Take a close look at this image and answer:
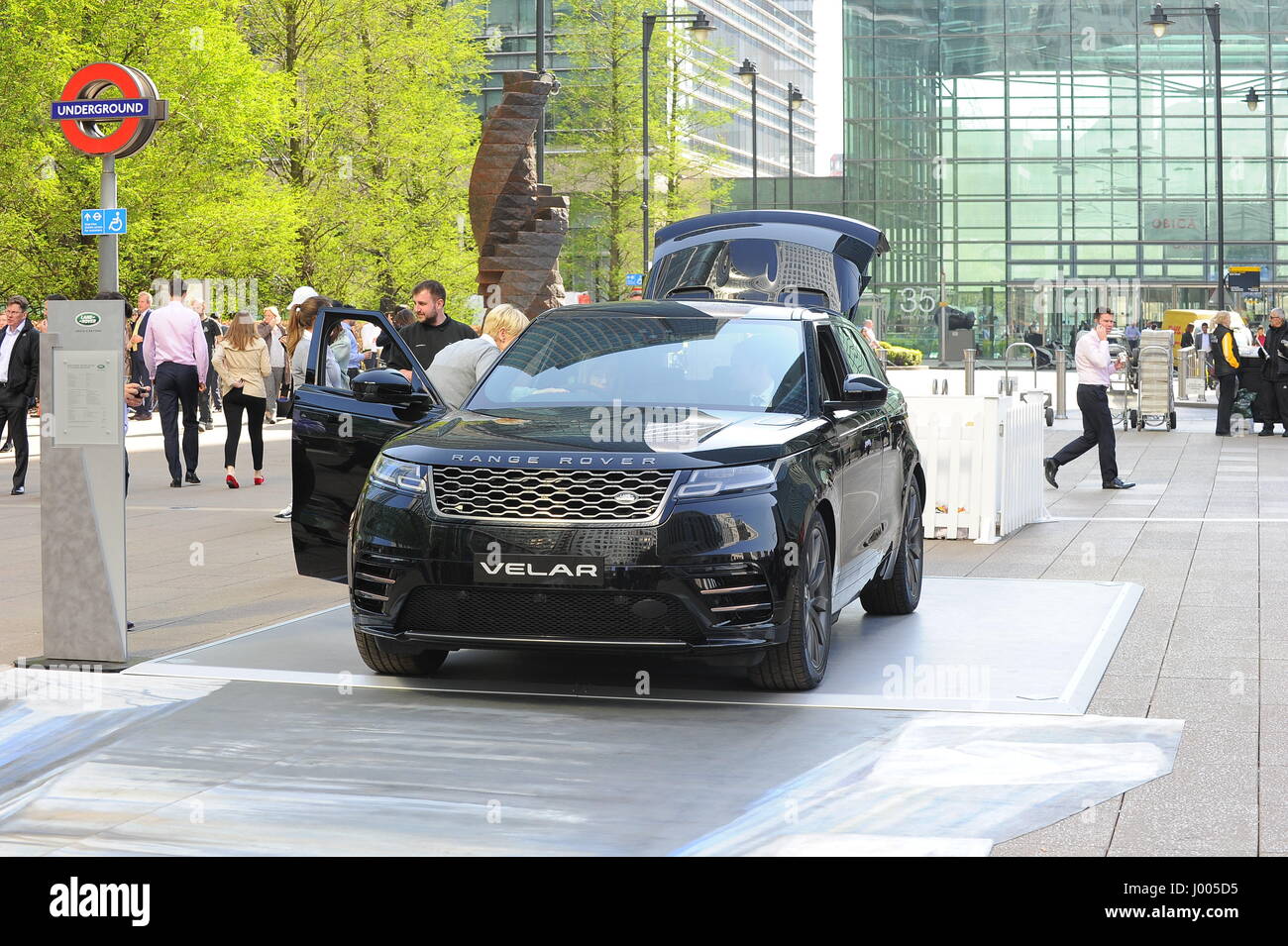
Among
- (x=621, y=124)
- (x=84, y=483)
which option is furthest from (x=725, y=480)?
(x=621, y=124)

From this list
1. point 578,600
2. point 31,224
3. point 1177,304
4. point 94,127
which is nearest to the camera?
point 578,600

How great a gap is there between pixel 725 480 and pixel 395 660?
1734 mm

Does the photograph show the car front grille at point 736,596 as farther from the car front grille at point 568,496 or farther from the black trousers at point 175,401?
the black trousers at point 175,401

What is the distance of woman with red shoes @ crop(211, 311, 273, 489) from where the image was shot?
1817cm

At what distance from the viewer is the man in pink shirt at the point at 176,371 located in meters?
18.5

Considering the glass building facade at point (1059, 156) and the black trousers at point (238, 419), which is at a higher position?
the glass building facade at point (1059, 156)

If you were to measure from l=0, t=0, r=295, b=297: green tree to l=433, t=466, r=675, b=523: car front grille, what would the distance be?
20.6 metres

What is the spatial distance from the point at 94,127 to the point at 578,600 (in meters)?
8.31

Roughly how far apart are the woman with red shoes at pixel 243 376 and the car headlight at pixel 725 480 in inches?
459

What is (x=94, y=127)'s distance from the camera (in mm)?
13664

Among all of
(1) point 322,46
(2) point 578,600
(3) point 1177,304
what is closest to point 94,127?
(2) point 578,600

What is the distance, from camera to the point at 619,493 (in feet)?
23.3

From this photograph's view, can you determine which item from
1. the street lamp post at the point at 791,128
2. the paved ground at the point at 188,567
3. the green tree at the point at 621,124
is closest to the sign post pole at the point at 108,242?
the paved ground at the point at 188,567
